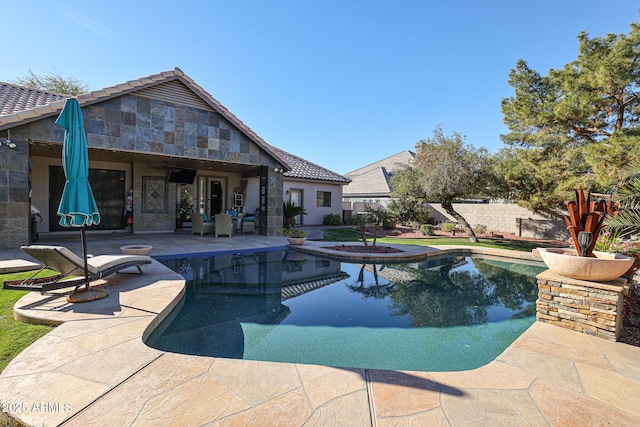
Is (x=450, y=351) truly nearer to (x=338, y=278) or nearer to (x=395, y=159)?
(x=338, y=278)

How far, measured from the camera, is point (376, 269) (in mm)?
9289

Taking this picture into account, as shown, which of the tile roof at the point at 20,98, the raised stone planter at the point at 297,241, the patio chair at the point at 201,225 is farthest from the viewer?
the patio chair at the point at 201,225

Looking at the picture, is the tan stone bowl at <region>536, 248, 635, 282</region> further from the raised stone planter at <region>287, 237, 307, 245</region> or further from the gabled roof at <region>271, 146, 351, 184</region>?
the gabled roof at <region>271, 146, 351, 184</region>

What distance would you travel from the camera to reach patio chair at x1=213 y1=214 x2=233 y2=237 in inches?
511

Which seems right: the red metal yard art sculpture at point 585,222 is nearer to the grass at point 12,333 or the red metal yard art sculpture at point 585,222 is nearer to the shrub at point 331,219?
the grass at point 12,333

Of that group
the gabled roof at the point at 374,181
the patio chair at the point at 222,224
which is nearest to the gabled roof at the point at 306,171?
the patio chair at the point at 222,224

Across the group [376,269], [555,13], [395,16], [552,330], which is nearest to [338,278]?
[376,269]

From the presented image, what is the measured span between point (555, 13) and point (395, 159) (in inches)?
1015

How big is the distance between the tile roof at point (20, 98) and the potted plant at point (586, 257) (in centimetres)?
1485

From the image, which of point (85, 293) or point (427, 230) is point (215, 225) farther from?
point (427, 230)

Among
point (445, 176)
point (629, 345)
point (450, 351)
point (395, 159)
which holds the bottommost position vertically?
point (450, 351)

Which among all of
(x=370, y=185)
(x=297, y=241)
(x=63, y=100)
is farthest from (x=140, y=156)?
(x=370, y=185)

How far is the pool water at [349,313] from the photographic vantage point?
4043mm

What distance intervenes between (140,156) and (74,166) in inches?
348
